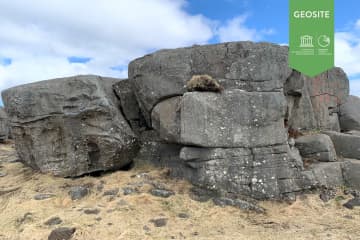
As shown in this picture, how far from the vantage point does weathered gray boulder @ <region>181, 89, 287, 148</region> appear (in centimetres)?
896

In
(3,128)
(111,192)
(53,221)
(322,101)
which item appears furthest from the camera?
(3,128)

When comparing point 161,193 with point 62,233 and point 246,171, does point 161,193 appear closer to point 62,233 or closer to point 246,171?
point 246,171

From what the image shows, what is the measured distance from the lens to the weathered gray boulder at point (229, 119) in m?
8.96

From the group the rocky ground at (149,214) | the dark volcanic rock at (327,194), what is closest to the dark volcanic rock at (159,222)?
the rocky ground at (149,214)

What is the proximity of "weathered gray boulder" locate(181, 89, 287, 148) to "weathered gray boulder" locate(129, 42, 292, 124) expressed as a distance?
486 millimetres

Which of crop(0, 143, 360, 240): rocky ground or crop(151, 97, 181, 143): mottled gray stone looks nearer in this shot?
crop(0, 143, 360, 240): rocky ground

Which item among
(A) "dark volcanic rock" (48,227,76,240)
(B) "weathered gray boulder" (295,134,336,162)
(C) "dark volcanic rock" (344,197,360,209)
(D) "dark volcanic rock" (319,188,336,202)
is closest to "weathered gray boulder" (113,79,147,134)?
(A) "dark volcanic rock" (48,227,76,240)

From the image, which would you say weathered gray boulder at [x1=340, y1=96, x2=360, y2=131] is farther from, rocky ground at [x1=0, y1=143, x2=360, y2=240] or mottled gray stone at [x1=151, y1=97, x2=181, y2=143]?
mottled gray stone at [x1=151, y1=97, x2=181, y2=143]

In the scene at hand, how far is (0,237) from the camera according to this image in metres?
7.66

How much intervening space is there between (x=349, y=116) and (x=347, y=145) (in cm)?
452

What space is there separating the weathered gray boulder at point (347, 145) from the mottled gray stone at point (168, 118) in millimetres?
5408

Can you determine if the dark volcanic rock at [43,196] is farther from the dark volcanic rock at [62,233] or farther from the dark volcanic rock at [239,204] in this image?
the dark volcanic rock at [239,204]

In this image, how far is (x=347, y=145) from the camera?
11211mm

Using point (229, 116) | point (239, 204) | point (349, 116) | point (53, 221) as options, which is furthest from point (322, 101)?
point (53, 221)
